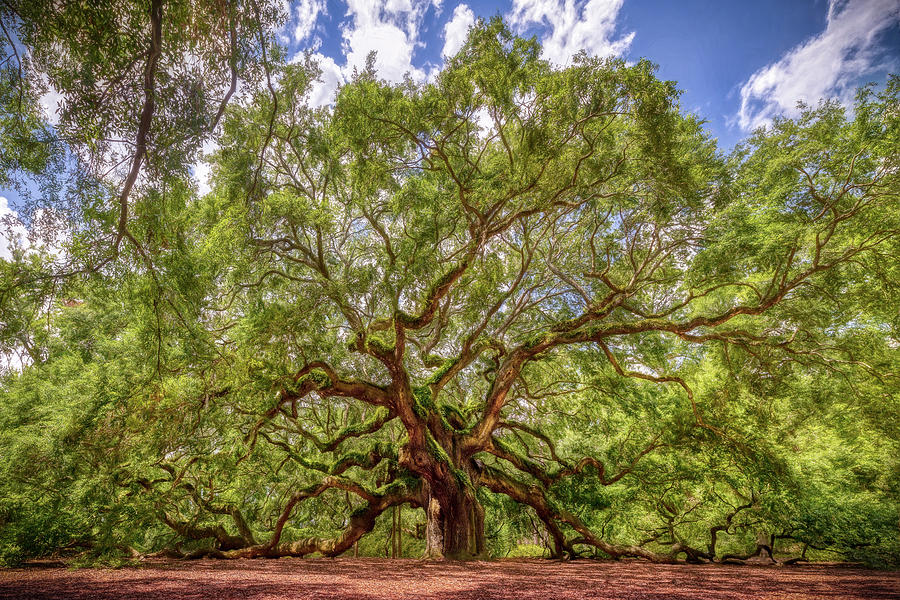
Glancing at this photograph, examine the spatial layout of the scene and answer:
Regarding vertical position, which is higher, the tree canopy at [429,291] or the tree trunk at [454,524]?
the tree canopy at [429,291]

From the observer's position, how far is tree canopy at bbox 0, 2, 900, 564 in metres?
3.54

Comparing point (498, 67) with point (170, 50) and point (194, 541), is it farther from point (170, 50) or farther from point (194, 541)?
point (194, 541)

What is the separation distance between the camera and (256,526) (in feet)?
35.4

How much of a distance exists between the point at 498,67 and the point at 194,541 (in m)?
11.3

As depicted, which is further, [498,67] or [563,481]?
[563,481]

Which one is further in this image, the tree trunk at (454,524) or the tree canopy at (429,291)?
the tree trunk at (454,524)

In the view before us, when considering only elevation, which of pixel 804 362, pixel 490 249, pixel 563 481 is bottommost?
pixel 563 481

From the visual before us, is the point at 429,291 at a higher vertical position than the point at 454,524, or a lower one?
higher

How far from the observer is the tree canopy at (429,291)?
354 centimetres

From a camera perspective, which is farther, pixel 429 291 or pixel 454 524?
pixel 454 524

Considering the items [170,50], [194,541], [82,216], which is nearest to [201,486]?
[194,541]

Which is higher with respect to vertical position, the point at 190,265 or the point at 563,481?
the point at 190,265

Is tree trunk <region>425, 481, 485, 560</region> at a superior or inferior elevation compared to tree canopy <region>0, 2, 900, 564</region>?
inferior

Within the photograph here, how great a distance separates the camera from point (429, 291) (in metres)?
6.32
